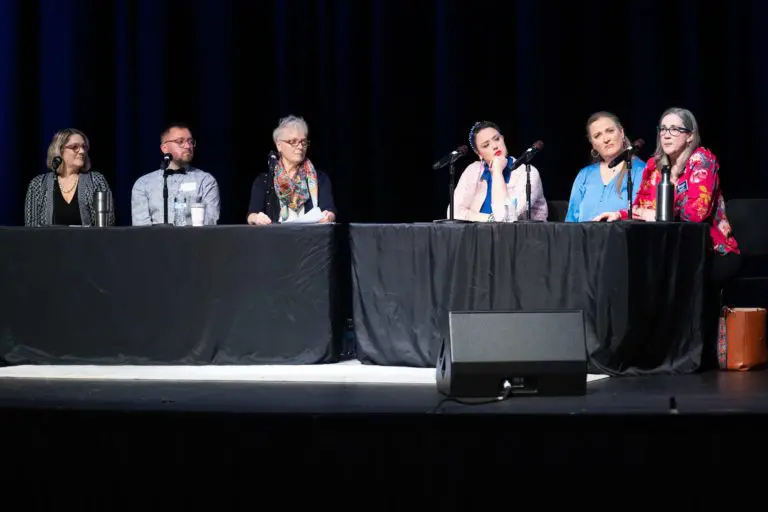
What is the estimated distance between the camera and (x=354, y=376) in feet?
15.0

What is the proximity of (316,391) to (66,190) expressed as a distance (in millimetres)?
2428

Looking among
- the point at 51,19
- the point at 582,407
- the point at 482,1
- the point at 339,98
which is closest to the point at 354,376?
the point at 582,407

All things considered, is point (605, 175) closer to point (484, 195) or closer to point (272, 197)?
point (484, 195)

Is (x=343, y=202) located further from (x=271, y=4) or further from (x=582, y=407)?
(x=582, y=407)

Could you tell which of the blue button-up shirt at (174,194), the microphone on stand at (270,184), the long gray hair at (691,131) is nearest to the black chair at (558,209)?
the long gray hair at (691,131)

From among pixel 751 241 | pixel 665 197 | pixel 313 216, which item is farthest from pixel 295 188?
pixel 751 241

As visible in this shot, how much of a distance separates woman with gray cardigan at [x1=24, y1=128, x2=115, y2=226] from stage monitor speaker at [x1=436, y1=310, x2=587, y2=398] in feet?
8.85

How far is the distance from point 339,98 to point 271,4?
79cm

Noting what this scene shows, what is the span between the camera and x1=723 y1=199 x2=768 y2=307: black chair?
5.18m

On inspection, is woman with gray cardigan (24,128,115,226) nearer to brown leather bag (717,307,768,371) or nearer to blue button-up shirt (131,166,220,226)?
blue button-up shirt (131,166,220,226)

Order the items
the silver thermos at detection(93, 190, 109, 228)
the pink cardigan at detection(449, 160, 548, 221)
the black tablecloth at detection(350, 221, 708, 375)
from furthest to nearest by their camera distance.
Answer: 1. the pink cardigan at detection(449, 160, 548, 221)
2. the silver thermos at detection(93, 190, 109, 228)
3. the black tablecloth at detection(350, 221, 708, 375)

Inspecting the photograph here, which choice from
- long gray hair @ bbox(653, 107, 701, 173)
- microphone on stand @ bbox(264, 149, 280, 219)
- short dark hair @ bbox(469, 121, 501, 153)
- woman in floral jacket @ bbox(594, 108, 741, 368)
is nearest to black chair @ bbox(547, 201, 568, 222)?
short dark hair @ bbox(469, 121, 501, 153)

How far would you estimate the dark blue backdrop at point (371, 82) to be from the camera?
586 cm

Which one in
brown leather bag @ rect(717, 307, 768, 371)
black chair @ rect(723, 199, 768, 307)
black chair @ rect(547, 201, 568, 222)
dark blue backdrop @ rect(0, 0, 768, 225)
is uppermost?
dark blue backdrop @ rect(0, 0, 768, 225)
